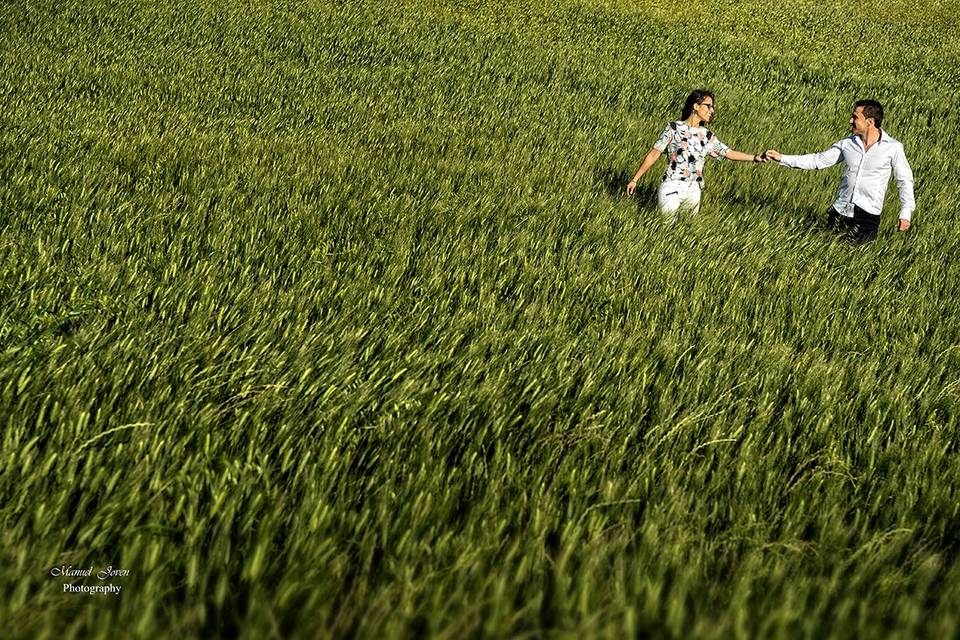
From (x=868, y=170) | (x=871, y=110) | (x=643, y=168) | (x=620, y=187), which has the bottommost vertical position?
(x=620, y=187)

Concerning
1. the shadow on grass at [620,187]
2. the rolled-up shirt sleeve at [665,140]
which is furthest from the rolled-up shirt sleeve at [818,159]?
the shadow on grass at [620,187]

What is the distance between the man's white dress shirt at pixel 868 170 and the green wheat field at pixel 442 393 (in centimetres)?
44

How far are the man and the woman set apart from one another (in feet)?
1.60

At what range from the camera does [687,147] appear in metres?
6.13

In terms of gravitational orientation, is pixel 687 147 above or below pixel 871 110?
below

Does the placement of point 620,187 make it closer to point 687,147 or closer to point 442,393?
point 687,147

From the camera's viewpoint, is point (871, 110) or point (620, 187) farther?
point (620, 187)

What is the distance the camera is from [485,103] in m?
10.2

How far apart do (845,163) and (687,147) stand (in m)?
1.31

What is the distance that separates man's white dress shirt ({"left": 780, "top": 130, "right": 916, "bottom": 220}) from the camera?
5988 millimetres

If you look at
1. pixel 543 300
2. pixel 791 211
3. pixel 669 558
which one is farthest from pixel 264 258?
pixel 791 211

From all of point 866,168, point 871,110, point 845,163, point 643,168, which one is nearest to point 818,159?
point 845,163

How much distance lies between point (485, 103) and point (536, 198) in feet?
14.9

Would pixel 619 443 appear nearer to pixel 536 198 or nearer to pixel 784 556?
pixel 784 556
